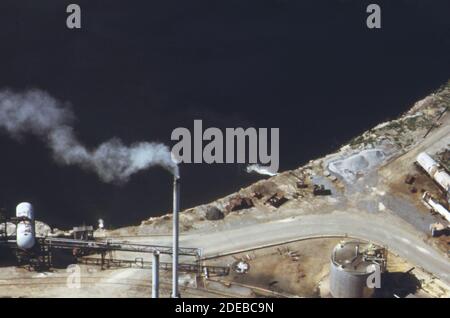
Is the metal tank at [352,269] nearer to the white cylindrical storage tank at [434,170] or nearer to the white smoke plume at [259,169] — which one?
the white cylindrical storage tank at [434,170]

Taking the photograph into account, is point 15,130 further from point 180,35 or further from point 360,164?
point 360,164

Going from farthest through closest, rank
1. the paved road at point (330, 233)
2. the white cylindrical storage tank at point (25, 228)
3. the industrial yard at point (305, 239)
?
1. the paved road at point (330, 233)
2. the white cylindrical storage tank at point (25, 228)
3. the industrial yard at point (305, 239)

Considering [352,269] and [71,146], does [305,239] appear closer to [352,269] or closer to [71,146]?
[352,269]

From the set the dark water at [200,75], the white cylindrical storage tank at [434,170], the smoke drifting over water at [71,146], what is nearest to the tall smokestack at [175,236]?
the dark water at [200,75]
